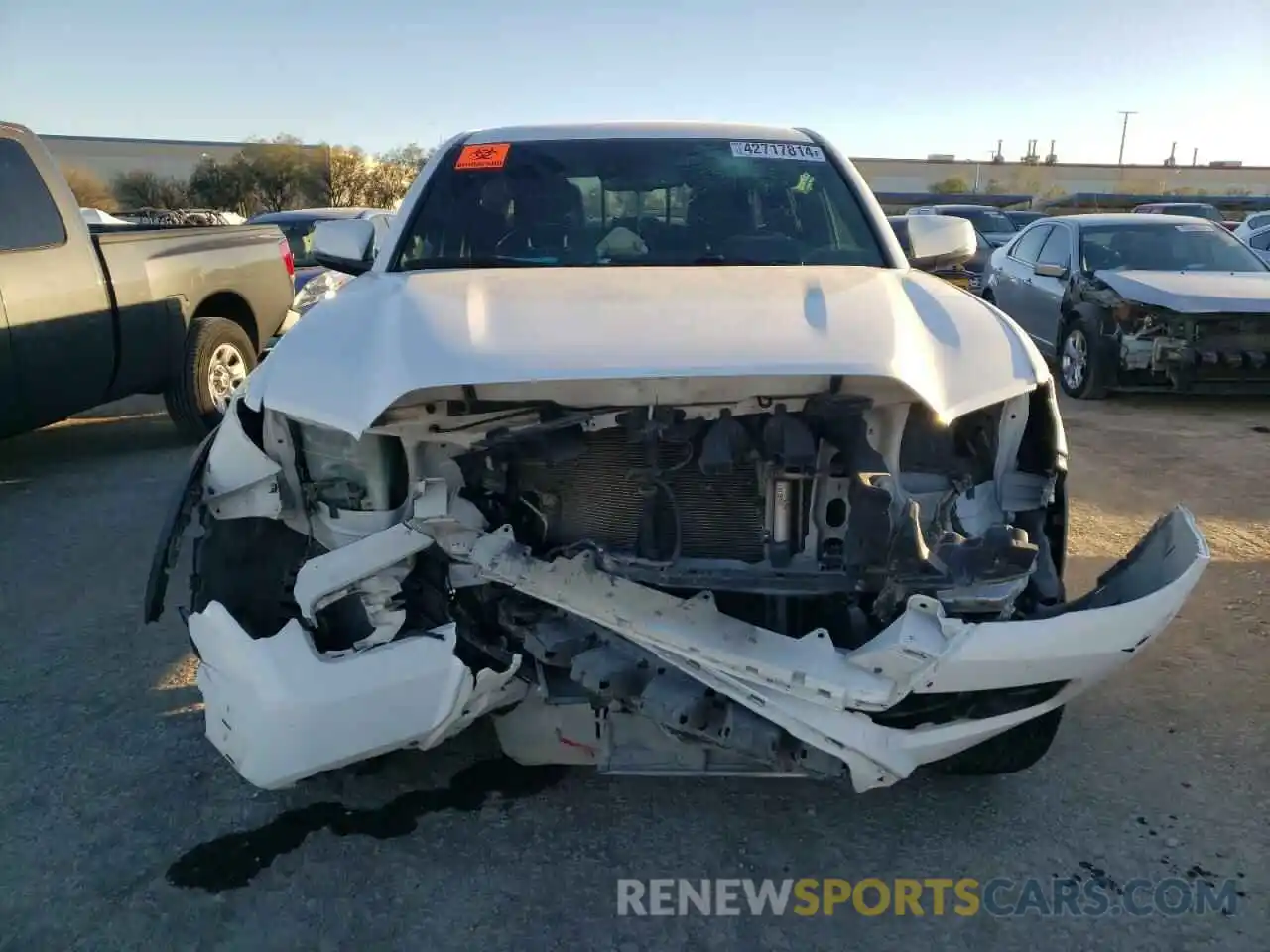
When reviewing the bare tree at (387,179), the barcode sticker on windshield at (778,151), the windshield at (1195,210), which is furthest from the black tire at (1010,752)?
the bare tree at (387,179)

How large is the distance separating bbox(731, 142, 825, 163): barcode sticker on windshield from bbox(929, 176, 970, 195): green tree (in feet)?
186

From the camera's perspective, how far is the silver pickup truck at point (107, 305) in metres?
5.64

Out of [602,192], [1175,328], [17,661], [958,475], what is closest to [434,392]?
[958,475]

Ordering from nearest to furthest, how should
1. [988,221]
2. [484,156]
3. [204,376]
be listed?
[484,156]
[204,376]
[988,221]

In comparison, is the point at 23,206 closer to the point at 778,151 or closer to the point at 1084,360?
the point at 778,151

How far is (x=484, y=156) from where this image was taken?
390 cm

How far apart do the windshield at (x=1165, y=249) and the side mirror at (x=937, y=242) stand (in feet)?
18.5

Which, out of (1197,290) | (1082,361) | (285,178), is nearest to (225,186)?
(285,178)

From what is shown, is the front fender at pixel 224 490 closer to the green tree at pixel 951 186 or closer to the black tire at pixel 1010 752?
the black tire at pixel 1010 752

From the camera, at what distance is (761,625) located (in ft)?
8.23

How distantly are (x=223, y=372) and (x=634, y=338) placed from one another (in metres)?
5.67

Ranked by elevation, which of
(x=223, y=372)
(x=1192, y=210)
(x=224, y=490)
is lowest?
(x=223, y=372)

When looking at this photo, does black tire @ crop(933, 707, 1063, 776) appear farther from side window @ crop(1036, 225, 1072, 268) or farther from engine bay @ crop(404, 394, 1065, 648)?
side window @ crop(1036, 225, 1072, 268)

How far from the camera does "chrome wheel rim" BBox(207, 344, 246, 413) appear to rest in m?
7.05
